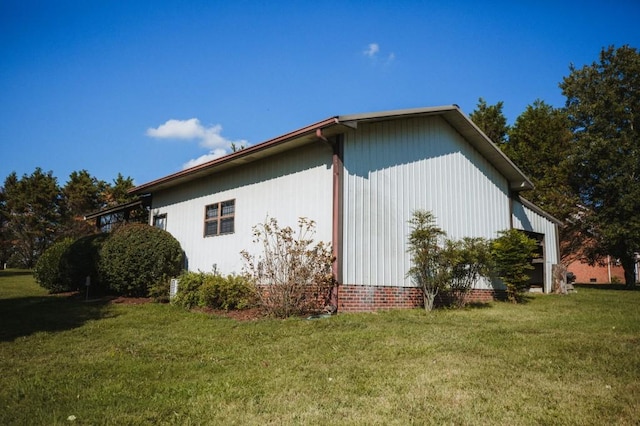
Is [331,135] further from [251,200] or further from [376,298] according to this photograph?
[376,298]

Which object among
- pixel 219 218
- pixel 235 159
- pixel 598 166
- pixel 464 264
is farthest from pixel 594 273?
pixel 235 159

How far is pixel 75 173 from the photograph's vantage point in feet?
127

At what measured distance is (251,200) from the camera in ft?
41.1

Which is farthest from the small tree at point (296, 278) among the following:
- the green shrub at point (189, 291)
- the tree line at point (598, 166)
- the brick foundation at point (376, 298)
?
the tree line at point (598, 166)

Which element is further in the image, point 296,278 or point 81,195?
point 81,195

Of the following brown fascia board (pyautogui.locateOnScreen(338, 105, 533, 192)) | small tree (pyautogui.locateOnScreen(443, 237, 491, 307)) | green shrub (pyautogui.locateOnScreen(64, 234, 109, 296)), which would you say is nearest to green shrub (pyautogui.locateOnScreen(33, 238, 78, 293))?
green shrub (pyautogui.locateOnScreen(64, 234, 109, 296))

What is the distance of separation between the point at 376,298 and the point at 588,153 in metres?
18.3

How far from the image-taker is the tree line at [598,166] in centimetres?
2227

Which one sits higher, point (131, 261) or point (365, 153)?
point (365, 153)

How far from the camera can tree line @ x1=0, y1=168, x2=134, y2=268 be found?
120ft

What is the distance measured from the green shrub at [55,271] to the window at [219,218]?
4657mm

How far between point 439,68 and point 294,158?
14.6ft

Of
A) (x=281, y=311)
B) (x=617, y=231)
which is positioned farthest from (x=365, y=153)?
(x=617, y=231)

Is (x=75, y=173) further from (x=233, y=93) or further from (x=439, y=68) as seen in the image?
(x=439, y=68)
